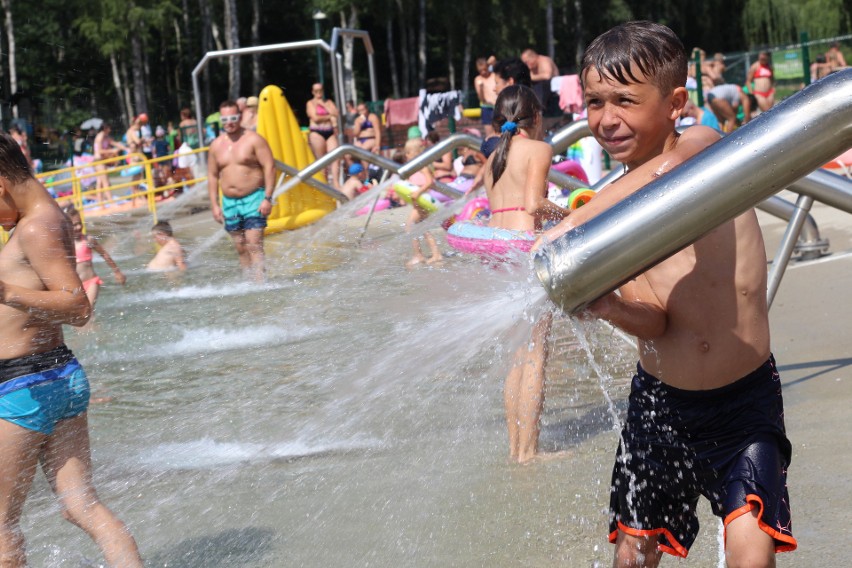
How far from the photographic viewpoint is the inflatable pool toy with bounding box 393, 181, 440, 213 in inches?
425

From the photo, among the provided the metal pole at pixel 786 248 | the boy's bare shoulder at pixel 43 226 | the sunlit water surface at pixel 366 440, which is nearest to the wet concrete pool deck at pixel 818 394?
the sunlit water surface at pixel 366 440

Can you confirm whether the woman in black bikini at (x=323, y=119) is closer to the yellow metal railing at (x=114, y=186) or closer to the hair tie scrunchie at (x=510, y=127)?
the yellow metal railing at (x=114, y=186)

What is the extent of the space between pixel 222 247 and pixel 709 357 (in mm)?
10199

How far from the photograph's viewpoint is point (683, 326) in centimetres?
242

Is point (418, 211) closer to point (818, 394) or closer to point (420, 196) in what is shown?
point (420, 196)

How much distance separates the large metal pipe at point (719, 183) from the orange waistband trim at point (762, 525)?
3.24 feet

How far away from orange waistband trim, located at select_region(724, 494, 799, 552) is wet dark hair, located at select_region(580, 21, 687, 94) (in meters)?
0.91

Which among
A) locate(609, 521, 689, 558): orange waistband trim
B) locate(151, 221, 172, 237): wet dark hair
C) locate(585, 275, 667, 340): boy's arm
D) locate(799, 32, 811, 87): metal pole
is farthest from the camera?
locate(799, 32, 811, 87): metal pole

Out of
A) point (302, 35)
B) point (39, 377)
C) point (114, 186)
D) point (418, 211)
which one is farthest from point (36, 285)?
point (302, 35)

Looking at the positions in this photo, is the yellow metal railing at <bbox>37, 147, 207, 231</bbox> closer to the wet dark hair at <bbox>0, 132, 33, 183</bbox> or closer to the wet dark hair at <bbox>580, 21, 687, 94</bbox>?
the wet dark hair at <bbox>0, 132, 33, 183</bbox>

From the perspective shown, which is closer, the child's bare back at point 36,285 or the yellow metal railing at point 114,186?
the child's bare back at point 36,285

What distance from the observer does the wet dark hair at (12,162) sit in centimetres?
346

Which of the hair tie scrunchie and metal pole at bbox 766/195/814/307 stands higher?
the hair tie scrunchie

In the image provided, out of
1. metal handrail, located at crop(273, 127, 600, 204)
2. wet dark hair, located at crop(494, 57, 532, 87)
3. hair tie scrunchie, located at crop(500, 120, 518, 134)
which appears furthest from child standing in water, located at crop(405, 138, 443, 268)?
wet dark hair, located at crop(494, 57, 532, 87)
